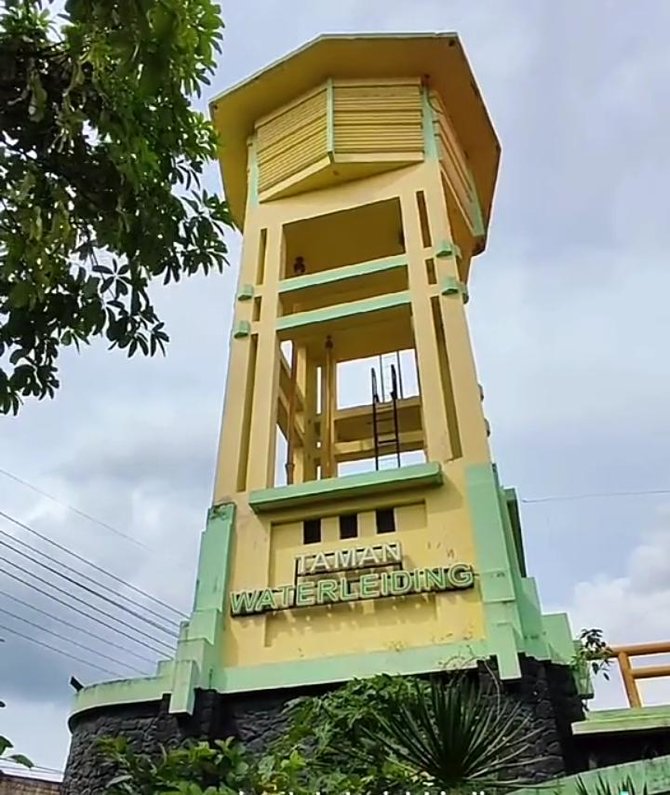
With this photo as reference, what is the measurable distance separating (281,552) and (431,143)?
537 centimetres

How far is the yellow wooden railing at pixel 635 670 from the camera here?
22.2ft

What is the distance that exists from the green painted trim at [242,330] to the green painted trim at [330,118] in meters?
2.36

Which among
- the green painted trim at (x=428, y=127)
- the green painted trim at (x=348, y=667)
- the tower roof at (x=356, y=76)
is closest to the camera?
the green painted trim at (x=348, y=667)

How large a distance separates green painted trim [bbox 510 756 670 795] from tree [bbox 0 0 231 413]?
2.46 m

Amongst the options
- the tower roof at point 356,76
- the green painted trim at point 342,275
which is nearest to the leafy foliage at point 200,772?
the green painted trim at point 342,275

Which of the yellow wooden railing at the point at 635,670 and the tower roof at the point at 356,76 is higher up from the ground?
the tower roof at the point at 356,76

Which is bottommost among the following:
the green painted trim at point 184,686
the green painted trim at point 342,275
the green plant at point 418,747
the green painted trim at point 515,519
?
the green plant at point 418,747

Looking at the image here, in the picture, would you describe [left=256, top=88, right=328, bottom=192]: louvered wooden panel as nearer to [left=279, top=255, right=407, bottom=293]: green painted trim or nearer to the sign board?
[left=279, top=255, right=407, bottom=293]: green painted trim

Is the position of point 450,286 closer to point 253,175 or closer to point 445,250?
point 445,250

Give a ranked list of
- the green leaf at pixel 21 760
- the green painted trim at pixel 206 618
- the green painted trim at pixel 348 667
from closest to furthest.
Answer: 1. the green leaf at pixel 21 760
2. the green painted trim at pixel 348 667
3. the green painted trim at pixel 206 618

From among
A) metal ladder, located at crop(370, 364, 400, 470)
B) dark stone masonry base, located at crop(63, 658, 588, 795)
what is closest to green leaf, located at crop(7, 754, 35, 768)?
dark stone masonry base, located at crop(63, 658, 588, 795)

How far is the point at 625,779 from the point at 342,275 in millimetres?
6893

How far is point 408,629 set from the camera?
6777mm

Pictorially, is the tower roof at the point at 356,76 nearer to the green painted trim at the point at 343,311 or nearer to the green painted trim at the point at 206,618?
the green painted trim at the point at 343,311
